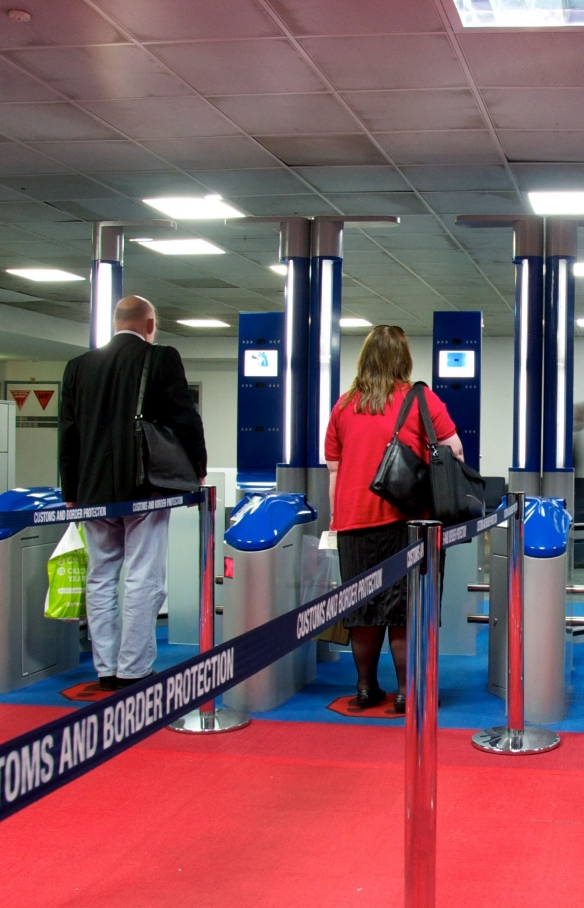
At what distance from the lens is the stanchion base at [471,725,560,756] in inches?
128

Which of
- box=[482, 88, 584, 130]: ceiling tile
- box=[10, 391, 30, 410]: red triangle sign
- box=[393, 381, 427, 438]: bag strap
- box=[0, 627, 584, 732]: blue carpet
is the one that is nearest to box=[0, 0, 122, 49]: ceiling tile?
box=[482, 88, 584, 130]: ceiling tile

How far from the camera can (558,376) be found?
4949mm

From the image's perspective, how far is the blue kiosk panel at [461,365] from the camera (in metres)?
6.02

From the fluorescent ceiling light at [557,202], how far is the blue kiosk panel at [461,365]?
1.50m

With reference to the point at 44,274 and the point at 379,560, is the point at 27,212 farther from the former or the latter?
the point at 379,560

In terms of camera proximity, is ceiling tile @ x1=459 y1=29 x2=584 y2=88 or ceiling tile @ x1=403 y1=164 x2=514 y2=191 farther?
ceiling tile @ x1=403 y1=164 x2=514 y2=191

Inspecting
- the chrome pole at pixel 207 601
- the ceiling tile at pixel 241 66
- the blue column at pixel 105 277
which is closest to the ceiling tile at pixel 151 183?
the blue column at pixel 105 277

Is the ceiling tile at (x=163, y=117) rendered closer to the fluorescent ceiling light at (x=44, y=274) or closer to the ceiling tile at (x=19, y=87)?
the ceiling tile at (x=19, y=87)

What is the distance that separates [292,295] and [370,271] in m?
5.44

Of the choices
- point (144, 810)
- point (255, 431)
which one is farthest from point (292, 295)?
point (144, 810)

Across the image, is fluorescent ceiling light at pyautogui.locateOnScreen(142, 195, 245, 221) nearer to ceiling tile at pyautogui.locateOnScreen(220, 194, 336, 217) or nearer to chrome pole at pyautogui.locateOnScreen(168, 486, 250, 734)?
ceiling tile at pyautogui.locateOnScreen(220, 194, 336, 217)

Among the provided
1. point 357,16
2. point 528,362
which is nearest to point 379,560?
point 528,362

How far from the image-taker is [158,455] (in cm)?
375

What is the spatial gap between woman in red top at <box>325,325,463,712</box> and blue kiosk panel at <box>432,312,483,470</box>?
2316mm
